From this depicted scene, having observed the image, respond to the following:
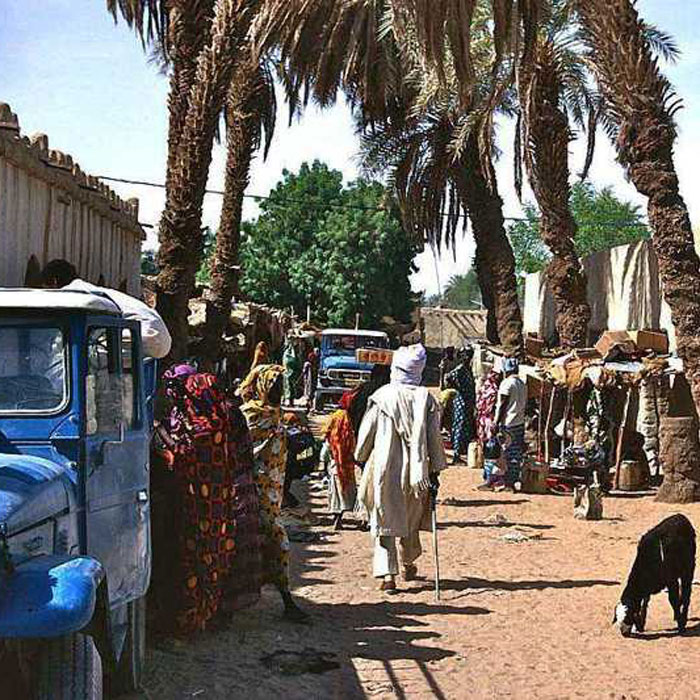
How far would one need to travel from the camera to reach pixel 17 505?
13.7 ft

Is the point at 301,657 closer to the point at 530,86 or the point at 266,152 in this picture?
the point at 530,86

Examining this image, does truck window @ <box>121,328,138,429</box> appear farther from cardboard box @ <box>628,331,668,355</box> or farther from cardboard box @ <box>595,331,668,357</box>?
cardboard box @ <box>628,331,668,355</box>

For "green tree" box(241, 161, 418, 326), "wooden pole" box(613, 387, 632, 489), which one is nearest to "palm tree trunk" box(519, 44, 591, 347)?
"wooden pole" box(613, 387, 632, 489)

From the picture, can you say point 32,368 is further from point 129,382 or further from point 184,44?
point 184,44

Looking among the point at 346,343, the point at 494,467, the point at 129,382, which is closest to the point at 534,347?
the point at 494,467

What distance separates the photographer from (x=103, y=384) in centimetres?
536

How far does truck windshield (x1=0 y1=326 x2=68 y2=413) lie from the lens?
16.7 ft

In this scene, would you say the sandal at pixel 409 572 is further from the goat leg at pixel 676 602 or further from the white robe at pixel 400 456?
the goat leg at pixel 676 602

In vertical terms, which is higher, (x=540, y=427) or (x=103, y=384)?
(x=103, y=384)

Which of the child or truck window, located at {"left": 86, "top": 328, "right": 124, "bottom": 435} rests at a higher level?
truck window, located at {"left": 86, "top": 328, "right": 124, "bottom": 435}

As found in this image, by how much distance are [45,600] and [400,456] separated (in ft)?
19.2

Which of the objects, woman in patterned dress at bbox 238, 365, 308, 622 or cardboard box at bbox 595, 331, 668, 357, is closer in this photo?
woman in patterned dress at bbox 238, 365, 308, 622

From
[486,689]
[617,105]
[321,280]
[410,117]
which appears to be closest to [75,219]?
[617,105]

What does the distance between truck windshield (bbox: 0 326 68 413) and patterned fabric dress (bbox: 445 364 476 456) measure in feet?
49.3
